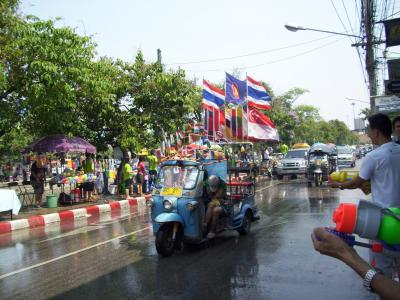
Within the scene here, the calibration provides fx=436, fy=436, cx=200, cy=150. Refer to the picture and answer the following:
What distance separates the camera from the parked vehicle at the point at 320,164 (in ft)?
66.8

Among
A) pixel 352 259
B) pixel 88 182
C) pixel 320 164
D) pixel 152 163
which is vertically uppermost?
pixel 152 163

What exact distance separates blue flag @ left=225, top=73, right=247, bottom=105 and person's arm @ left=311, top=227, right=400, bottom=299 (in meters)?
11.9

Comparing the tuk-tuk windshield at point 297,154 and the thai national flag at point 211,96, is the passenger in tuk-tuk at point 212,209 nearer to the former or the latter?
the thai national flag at point 211,96

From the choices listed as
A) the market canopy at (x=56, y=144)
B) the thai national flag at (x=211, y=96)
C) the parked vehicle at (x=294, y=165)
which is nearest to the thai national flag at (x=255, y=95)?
the thai national flag at (x=211, y=96)

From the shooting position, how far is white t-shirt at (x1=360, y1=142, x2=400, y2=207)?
11.7ft

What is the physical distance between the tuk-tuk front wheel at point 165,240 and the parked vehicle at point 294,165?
61.9 ft

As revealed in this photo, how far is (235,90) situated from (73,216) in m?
6.58

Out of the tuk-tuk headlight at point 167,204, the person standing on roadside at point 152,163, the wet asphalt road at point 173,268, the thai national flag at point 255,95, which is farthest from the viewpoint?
the person standing on roadside at point 152,163

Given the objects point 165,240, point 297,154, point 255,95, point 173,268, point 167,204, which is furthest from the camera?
point 297,154

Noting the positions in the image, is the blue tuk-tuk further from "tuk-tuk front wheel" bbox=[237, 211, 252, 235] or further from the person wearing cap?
the person wearing cap

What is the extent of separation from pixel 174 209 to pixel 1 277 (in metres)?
2.92

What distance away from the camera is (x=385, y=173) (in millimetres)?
3604

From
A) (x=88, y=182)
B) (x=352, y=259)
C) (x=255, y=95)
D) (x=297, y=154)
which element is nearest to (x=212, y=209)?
(x=352, y=259)

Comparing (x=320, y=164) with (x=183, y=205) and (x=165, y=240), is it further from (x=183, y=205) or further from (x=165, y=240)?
(x=165, y=240)
